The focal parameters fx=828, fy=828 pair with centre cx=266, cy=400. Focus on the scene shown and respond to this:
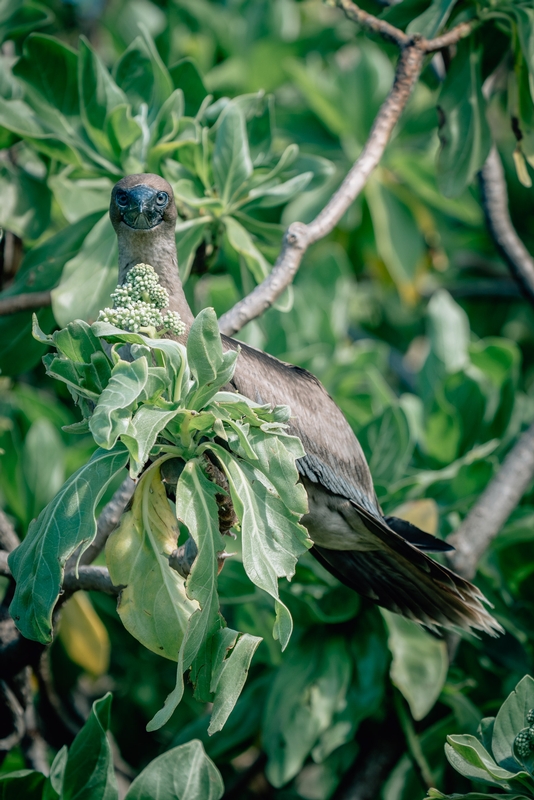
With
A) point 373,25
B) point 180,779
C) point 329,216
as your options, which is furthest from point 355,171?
point 180,779

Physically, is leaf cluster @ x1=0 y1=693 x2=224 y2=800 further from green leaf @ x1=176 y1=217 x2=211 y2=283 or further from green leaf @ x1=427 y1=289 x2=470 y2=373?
green leaf @ x1=427 y1=289 x2=470 y2=373

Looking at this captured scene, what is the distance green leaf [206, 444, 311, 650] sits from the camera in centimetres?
174

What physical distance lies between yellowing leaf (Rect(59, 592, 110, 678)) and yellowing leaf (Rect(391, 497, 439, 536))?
133 cm

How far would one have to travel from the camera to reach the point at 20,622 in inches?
69.4

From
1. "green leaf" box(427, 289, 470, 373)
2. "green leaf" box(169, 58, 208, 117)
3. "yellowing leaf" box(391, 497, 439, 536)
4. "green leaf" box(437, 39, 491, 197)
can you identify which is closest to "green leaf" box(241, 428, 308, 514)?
"yellowing leaf" box(391, 497, 439, 536)

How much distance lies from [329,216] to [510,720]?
1.60 meters

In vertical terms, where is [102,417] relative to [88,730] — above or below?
above

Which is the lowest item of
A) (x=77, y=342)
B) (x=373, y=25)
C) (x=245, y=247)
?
(x=245, y=247)

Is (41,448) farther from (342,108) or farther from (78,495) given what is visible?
(342,108)

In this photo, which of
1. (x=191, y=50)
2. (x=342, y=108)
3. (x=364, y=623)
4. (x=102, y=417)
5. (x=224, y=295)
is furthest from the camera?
(x=191, y=50)

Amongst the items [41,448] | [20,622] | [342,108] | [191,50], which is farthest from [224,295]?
[20,622]

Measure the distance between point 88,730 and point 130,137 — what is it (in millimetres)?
1846

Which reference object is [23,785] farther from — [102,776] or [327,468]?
Result: [327,468]

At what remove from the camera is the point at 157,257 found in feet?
8.21
